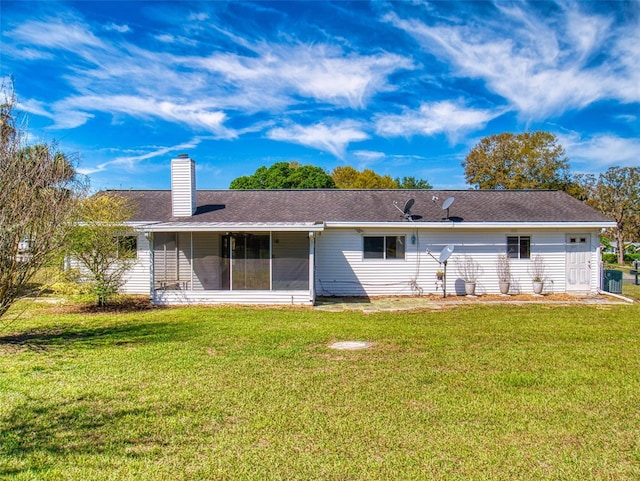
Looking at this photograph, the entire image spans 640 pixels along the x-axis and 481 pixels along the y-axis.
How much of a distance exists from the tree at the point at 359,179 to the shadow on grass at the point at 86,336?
3522 centimetres

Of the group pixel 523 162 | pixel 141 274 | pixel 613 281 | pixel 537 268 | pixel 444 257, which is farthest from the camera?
pixel 523 162

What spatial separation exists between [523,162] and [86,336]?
1365 inches

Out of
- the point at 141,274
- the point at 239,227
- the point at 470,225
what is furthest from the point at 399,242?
the point at 141,274

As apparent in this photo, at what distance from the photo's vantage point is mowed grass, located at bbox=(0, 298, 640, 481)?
3.41 metres

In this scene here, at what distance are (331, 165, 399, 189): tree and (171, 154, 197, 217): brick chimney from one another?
97.2 ft

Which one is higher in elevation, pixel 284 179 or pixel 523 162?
pixel 523 162

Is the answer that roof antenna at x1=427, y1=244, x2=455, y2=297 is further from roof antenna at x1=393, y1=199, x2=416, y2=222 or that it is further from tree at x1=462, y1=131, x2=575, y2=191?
tree at x1=462, y1=131, x2=575, y2=191

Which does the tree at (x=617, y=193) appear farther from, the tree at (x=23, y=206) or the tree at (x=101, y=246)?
the tree at (x=23, y=206)

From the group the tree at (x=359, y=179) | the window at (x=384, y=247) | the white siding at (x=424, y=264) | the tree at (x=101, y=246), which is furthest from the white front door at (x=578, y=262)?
the tree at (x=359, y=179)

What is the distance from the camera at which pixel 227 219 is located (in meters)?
13.8

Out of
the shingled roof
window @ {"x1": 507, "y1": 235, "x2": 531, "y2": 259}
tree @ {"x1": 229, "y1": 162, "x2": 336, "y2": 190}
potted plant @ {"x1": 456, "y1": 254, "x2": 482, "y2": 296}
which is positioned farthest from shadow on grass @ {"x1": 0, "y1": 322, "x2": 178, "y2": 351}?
tree @ {"x1": 229, "y1": 162, "x2": 336, "y2": 190}

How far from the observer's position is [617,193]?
35656 mm

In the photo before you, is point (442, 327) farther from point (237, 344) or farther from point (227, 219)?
point (227, 219)

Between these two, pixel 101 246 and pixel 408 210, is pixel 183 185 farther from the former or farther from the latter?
pixel 408 210
